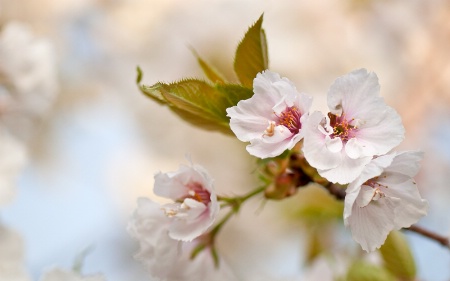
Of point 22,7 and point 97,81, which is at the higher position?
point 22,7

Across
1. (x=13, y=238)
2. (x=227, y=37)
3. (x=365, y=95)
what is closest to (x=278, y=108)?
(x=365, y=95)

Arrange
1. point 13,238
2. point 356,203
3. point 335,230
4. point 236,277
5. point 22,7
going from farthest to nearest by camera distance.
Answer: point 22,7 < point 335,230 < point 13,238 < point 236,277 < point 356,203

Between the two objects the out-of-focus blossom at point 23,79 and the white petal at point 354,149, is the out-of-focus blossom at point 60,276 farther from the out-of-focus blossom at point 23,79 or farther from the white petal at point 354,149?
the out-of-focus blossom at point 23,79

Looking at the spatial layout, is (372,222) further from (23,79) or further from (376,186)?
(23,79)

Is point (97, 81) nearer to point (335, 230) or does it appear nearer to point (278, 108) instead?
point (335, 230)

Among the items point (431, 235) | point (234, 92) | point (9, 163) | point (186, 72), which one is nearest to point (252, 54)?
point (234, 92)

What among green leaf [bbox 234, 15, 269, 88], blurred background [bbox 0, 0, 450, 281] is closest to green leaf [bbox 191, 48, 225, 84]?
green leaf [bbox 234, 15, 269, 88]

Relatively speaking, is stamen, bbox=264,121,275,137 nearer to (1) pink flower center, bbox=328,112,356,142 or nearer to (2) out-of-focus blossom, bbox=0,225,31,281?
(1) pink flower center, bbox=328,112,356,142
